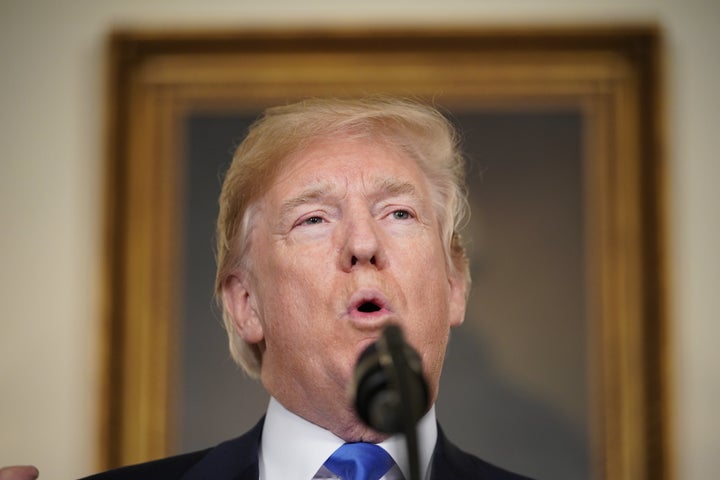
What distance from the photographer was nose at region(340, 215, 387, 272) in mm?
1857

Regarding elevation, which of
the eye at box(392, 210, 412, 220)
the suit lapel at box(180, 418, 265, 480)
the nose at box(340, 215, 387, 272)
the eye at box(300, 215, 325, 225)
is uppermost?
the eye at box(392, 210, 412, 220)

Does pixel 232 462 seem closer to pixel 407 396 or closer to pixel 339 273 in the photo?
pixel 339 273

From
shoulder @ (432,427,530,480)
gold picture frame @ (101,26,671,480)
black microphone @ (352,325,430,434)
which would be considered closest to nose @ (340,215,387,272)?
shoulder @ (432,427,530,480)

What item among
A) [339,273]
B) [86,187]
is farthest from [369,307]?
[86,187]

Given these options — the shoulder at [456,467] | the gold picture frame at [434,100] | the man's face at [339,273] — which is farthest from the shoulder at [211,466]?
the gold picture frame at [434,100]

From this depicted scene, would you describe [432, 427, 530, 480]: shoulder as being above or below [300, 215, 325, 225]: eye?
below

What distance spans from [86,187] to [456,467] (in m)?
1.51

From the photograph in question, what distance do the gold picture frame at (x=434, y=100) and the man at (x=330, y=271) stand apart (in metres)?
0.85

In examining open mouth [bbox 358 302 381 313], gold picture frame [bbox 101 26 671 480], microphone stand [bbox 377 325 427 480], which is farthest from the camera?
gold picture frame [bbox 101 26 671 480]

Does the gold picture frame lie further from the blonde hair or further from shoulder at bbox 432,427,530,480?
shoulder at bbox 432,427,530,480

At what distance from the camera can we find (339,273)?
187 cm

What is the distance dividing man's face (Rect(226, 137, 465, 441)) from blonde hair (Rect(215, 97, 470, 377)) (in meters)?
0.04

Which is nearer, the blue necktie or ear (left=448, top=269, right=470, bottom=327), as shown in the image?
the blue necktie

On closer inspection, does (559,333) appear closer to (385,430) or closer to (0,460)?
(0,460)
